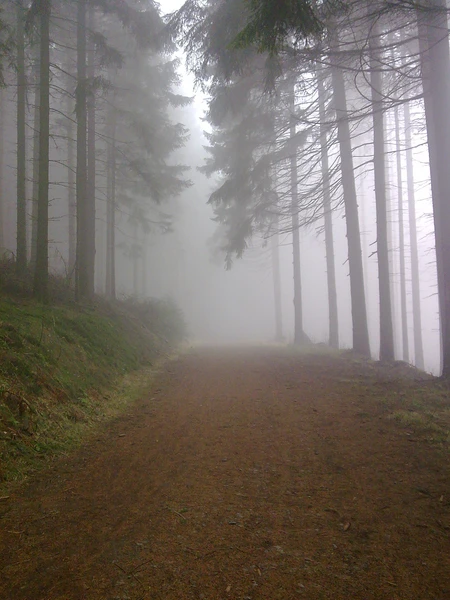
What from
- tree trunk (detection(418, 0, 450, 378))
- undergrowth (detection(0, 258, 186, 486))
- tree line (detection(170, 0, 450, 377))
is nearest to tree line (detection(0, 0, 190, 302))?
undergrowth (detection(0, 258, 186, 486))

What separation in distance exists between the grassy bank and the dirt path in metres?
0.49

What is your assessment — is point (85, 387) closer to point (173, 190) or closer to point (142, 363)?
point (142, 363)

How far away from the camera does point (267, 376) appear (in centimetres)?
973

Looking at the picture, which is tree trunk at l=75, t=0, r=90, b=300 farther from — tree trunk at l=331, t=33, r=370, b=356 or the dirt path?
tree trunk at l=331, t=33, r=370, b=356

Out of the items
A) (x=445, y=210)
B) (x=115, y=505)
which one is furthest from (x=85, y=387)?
(x=445, y=210)

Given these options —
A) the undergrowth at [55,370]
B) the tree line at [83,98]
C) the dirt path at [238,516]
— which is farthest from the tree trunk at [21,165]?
the dirt path at [238,516]

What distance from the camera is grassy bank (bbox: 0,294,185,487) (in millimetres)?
4688

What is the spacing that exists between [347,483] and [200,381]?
19.1 ft

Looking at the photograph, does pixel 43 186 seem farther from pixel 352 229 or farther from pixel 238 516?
pixel 352 229

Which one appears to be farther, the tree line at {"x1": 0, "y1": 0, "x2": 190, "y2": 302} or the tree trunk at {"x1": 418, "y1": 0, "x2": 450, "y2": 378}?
the tree line at {"x1": 0, "y1": 0, "x2": 190, "y2": 302}

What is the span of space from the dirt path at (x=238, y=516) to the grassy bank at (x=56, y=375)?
Result: 49 cm

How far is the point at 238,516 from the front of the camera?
3385mm

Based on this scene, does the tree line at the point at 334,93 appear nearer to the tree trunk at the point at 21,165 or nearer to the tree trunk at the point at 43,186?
the tree trunk at the point at 43,186

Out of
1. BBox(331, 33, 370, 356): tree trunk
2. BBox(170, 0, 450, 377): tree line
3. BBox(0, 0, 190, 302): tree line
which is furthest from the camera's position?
BBox(331, 33, 370, 356): tree trunk
